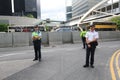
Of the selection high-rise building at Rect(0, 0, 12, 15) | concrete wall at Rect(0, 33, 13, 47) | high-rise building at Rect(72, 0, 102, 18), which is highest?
high-rise building at Rect(72, 0, 102, 18)

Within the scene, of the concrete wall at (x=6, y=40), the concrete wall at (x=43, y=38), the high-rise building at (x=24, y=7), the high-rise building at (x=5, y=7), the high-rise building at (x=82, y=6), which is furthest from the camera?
the high-rise building at (x=82, y=6)

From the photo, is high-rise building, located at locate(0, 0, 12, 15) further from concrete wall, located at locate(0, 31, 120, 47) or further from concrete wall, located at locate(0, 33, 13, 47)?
concrete wall, located at locate(0, 33, 13, 47)

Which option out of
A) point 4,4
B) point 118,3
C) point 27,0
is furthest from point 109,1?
point 4,4

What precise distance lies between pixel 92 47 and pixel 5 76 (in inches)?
143

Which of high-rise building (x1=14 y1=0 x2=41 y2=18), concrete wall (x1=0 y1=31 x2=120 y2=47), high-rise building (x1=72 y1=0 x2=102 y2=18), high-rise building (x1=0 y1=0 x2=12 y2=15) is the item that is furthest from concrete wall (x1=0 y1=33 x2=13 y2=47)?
high-rise building (x1=72 y1=0 x2=102 y2=18)

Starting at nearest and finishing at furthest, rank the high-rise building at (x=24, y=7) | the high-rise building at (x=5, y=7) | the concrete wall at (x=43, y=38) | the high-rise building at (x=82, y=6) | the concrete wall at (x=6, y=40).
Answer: the concrete wall at (x=6, y=40)
the concrete wall at (x=43, y=38)
the high-rise building at (x=5, y=7)
the high-rise building at (x=24, y=7)
the high-rise building at (x=82, y=6)

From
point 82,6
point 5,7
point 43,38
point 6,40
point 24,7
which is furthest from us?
point 82,6

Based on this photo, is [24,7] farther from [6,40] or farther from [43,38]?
[6,40]

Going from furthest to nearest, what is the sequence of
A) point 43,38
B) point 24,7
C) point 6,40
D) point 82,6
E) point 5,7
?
point 82,6 → point 24,7 → point 5,7 → point 43,38 → point 6,40

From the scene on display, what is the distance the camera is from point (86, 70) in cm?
999

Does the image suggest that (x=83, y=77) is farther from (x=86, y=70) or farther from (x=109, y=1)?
(x=109, y=1)

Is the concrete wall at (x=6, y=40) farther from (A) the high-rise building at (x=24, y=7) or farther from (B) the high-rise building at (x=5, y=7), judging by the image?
(A) the high-rise building at (x=24, y=7)

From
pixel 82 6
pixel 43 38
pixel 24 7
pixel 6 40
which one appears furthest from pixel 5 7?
pixel 6 40

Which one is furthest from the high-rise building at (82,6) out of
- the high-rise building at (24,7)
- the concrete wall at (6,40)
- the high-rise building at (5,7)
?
the concrete wall at (6,40)
